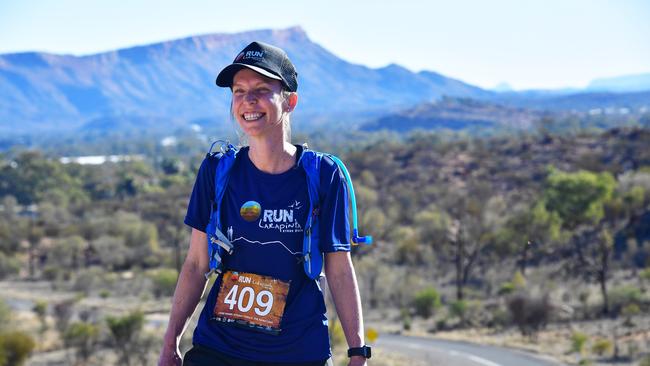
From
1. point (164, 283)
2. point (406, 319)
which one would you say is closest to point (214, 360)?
point (406, 319)

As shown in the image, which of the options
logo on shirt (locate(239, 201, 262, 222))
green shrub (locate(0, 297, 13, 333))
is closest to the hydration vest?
logo on shirt (locate(239, 201, 262, 222))

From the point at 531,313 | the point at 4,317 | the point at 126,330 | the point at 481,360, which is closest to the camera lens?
the point at 481,360

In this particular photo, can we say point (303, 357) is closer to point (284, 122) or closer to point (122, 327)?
point (284, 122)

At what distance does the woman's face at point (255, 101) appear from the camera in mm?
2650

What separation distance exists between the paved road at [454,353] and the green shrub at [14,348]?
403 inches

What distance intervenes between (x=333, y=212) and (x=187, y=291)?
605 mm

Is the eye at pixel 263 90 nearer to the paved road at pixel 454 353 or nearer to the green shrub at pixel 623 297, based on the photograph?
the paved road at pixel 454 353

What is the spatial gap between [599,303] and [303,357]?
27341mm

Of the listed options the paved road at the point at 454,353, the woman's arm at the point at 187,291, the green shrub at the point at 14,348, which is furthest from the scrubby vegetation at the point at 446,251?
the woman's arm at the point at 187,291

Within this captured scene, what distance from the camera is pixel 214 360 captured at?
2562mm

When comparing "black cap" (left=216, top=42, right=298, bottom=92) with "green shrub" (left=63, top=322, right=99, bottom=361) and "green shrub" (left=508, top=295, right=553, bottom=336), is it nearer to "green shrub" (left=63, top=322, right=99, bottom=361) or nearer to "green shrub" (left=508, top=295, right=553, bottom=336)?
"green shrub" (left=63, top=322, right=99, bottom=361)

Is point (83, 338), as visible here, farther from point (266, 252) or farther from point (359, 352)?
point (359, 352)

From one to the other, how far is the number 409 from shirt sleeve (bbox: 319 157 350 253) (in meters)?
0.26

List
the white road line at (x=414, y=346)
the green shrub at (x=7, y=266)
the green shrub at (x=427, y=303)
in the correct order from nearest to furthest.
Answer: the white road line at (x=414, y=346), the green shrub at (x=427, y=303), the green shrub at (x=7, y=266)
